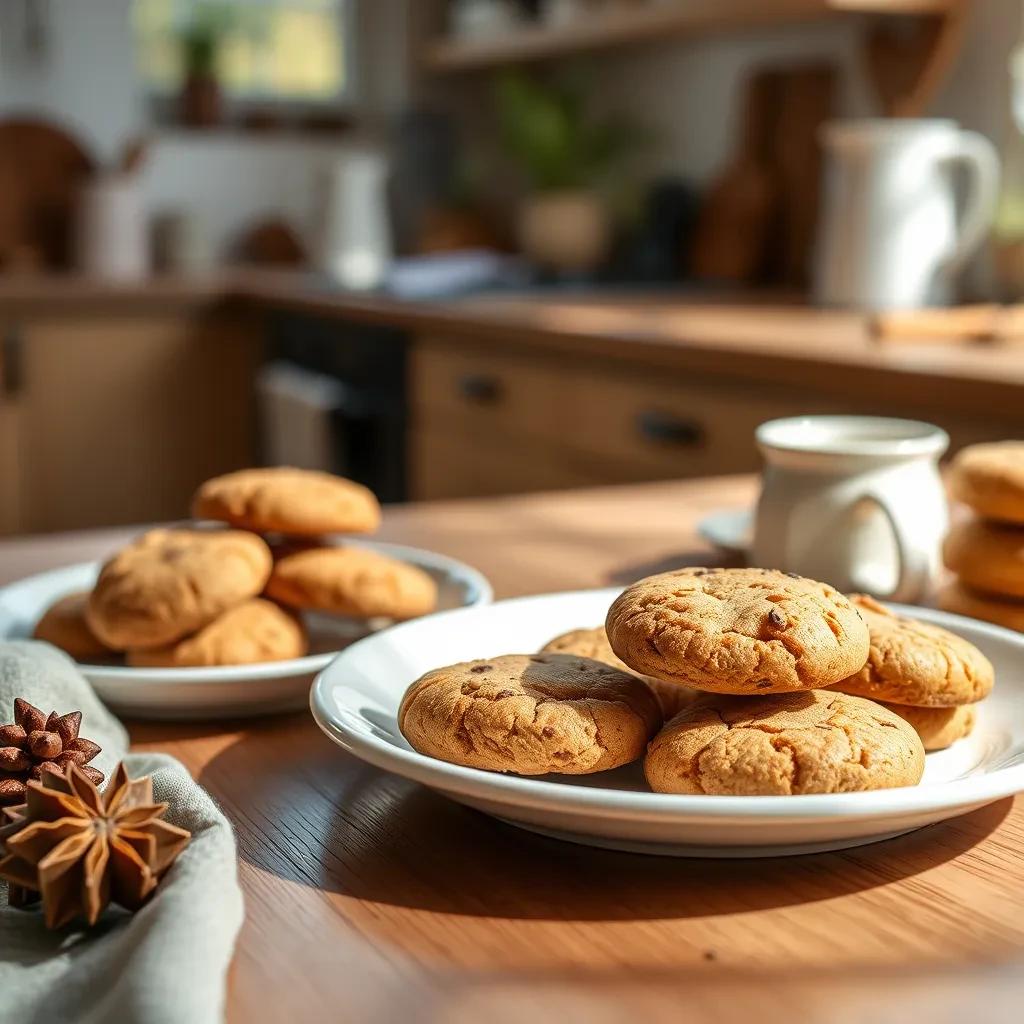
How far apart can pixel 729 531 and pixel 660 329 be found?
53.2 inches

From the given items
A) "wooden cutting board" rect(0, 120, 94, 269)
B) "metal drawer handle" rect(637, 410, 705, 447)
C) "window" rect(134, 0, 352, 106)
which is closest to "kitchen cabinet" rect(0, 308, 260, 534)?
"wooden cutting board" rect(0, 120, 94, 269)

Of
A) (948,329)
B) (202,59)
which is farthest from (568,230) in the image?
(948,329)

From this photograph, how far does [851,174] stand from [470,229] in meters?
1.83

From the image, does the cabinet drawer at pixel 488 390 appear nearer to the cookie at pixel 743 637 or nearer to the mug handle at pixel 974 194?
the mug handle at pixel 974 194

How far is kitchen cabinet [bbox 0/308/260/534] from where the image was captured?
3.40m

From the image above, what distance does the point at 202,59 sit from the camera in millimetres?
4129

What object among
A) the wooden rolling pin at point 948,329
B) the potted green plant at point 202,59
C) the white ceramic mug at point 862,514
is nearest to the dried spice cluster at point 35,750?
the white ceramic mug at point 862,514

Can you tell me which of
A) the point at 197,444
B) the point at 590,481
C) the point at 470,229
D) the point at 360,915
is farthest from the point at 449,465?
the point at 360,915

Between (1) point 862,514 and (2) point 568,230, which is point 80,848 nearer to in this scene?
(1) point 862,514

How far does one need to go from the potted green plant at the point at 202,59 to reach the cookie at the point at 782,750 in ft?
13.0

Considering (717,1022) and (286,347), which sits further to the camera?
(286,347)

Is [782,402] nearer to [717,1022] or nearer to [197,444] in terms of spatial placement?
[717,1022]

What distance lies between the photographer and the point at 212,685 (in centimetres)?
68

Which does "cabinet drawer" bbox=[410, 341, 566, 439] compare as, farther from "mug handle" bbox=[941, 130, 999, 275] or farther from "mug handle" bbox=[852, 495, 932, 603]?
"mug handle" bbox=[852, 495, 932, 603]
